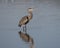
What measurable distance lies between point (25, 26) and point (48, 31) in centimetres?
37

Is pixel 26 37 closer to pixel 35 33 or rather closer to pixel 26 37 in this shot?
pixel 26 37

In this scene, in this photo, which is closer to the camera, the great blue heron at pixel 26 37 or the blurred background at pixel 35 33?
the blurred background at pixel 35 33

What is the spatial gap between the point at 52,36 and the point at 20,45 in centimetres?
62

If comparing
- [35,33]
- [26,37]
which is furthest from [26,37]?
[35,33]

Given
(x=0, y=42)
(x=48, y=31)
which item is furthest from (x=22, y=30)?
(x=0, y=42)

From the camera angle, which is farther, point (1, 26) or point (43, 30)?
point (1, 26)

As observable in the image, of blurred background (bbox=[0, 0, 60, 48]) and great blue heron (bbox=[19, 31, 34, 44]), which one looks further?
great blue heron (bbox=[19, 31, 34, 44])

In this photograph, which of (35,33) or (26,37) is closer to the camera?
(26,37)

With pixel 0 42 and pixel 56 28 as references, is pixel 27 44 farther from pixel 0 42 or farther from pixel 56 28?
pixel 56 28

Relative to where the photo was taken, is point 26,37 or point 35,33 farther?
point 35,33

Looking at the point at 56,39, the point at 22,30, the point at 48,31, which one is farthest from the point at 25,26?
the point at 56,39

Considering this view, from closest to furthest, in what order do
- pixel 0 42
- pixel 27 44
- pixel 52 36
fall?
pixel 27 44, pixel 0 42, pixel 52 36

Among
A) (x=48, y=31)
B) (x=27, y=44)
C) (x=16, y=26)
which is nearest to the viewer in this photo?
(x=27, y=44)

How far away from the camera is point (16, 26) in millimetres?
4324
